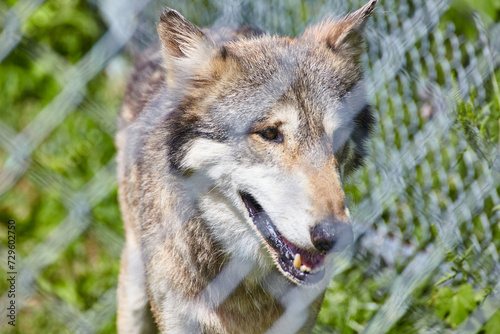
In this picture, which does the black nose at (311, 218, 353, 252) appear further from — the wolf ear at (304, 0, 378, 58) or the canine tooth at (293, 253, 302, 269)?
the wolf ear at (304, 0, 378, 58)

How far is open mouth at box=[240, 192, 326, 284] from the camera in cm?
194

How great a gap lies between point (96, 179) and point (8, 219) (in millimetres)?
603

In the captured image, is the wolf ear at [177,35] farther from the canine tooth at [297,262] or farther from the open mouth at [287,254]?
the canine tooth at [297,262]

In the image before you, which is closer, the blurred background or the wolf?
the wolf

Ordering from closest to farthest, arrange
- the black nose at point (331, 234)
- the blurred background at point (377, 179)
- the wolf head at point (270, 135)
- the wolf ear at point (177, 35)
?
1. the black nose at point (331, 234)
2. the wolf head at point (270, 135)
3. the wolf ear at point (177, 35)
4. the blurred background at point (377, 179)

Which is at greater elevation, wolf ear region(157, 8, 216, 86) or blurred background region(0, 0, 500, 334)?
wolf ear region(157, 8, 216, 86)

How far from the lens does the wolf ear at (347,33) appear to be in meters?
2.24

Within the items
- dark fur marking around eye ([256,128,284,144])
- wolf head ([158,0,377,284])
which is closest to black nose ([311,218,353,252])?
wolf head ([158,0,377,284])

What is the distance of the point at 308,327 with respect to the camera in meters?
2.25

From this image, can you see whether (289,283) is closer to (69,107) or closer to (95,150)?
(69,107)

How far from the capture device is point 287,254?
1974mm

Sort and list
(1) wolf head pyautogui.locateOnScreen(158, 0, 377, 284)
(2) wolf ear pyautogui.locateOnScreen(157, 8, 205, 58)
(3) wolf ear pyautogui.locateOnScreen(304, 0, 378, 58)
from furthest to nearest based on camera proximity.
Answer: (3) wolf ear pyautogui.locateOnScreen(304, 0, 378, 58)
(2) wolf ear pyautogui.locateOnScreen(157, 8, 205, 58)
(1) wolf head pyautogui.locateOnScreen(158, 0, 377, 284)

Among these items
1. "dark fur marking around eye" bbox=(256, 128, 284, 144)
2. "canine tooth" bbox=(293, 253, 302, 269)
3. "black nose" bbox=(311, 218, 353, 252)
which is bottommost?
"canine tooth" bbox=(293, 253, 302, 269)

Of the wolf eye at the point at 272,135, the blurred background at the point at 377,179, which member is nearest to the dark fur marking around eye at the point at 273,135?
the wolf eye at the point at 272,135
